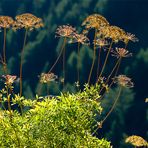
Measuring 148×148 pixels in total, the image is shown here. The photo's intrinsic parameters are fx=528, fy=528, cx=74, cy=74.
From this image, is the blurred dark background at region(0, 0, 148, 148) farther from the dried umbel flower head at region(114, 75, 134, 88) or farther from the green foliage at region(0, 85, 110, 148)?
the green foliage at region(0, 85, 110, 148)

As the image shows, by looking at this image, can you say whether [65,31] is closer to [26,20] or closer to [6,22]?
[26,20]

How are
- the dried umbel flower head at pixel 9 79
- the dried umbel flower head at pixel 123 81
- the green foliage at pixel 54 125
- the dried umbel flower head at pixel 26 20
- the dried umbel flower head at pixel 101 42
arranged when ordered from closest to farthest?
the green foliage at pixel 54 125, the dried umbel flower head at pixel 9 79, the dried umbel flower head at pixel 26 20, the dried umbel flower head at pixel 101 42, the dried umbel flower head at pixel 123 81

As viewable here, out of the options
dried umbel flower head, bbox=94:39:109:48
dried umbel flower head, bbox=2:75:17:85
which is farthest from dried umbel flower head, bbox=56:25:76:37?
dried umbel flower head, bbox=2:75:17:85

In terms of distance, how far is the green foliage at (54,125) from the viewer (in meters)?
9.35

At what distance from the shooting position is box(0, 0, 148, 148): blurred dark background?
5143 inches

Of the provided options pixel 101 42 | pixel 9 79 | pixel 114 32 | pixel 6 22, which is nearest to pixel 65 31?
pixel 101 42

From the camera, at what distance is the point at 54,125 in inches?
371

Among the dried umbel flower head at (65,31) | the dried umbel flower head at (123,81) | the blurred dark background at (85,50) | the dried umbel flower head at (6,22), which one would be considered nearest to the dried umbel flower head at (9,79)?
the dried umbel flower head at (6,22)

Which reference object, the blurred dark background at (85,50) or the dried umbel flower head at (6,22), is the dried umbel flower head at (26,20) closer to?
the dried umbel flower head at (6,22)

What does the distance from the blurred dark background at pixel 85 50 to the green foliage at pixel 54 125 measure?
376 ft

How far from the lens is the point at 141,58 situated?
142375 millimetres

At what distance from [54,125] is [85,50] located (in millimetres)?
142457

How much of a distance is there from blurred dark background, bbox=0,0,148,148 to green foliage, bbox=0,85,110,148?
115 meters

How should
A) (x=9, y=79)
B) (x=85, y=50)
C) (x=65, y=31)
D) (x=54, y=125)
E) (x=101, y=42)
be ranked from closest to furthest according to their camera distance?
1. (x=54, y=125)
2. (x=9, y=79)
3. (x=65, y=31)
4. (x=101, y=42)
5. (x=85, y=50)
